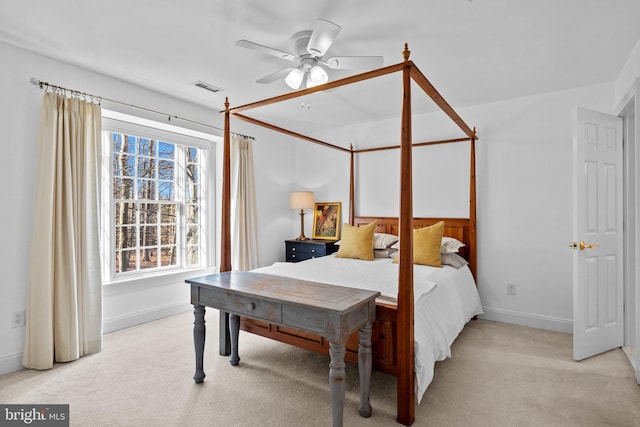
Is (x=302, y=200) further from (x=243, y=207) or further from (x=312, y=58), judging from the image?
(x=312, y=58)

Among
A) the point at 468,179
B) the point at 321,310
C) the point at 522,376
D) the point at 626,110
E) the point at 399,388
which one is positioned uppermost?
the point at 626,110

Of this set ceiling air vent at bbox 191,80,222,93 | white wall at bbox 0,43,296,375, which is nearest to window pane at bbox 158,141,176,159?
white wall at bbox 0,43,296,375

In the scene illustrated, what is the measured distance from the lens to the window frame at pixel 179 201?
3.40 m

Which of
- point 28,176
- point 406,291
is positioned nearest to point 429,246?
point 406,291

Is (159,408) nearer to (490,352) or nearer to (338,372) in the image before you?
(338,372)

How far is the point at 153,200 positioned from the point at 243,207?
1048mm

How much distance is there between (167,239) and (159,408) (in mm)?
2282

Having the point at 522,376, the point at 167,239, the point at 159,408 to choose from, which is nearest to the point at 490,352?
the point at 522,376

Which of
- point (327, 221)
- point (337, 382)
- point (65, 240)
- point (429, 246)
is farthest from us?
point (327, 221)

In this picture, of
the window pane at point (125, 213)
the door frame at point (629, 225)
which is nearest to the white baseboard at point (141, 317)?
the window pane at point (125, 213)

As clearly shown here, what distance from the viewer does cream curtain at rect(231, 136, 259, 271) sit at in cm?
433

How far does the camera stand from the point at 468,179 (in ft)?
12.9

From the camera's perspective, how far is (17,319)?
2.61 metres

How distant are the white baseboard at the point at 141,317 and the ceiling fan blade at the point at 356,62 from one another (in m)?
3.08
